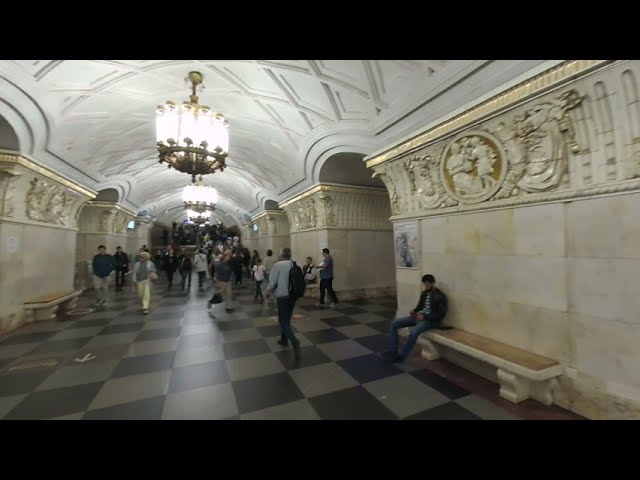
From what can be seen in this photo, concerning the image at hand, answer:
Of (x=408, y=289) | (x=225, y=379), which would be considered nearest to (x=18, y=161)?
(x=225, y=379)

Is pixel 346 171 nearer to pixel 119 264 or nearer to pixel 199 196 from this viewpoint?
pixel 199 196

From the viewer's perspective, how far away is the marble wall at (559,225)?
7.75 ft

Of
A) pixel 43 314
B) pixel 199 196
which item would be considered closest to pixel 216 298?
pixel 43 314

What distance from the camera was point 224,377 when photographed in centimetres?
331

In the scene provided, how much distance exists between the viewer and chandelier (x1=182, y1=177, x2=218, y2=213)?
10406 millimetres

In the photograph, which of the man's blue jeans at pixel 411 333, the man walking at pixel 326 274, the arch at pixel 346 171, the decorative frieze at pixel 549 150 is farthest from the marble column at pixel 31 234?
the decorative frieze at pixel 549 150

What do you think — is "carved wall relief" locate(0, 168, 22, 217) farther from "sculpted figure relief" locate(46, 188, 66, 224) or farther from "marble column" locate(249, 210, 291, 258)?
"marble column" locate(249, 210, 291, 258)

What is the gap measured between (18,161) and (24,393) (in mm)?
4995

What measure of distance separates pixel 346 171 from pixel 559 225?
5.44m

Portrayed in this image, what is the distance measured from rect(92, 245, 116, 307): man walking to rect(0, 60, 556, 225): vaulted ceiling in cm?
245

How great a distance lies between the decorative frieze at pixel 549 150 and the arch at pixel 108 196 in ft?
40.3

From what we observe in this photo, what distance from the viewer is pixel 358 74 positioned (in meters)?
4.30

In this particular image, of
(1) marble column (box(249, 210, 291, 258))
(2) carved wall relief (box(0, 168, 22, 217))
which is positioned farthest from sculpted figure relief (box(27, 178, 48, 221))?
(1) marble column (box(249, 210, 291, 258))
